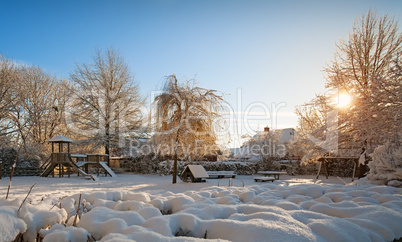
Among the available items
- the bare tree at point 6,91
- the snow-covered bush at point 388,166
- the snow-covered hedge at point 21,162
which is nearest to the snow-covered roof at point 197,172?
the snow-covered bush at point 388,166

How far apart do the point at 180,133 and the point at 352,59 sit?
8858 millimetres

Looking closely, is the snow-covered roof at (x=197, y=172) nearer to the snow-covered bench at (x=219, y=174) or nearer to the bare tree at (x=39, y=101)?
the snow-covered bench at (x=219, y=174)

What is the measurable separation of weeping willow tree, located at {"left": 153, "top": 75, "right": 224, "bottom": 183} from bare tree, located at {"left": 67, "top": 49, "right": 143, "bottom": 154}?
37.9ft

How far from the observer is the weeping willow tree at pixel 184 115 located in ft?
41.8

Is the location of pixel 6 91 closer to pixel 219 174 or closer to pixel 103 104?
pixel 103 104

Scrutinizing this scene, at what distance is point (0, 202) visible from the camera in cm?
328

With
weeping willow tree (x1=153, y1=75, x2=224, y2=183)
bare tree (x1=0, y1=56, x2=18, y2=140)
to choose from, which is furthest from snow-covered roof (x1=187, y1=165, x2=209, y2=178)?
bare tree (x1=0, y1=56, x2=18, y2=140)

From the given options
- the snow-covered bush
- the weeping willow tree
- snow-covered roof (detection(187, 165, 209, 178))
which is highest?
the weeping willow tree

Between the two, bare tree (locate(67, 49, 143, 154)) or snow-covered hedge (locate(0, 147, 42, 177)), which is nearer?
snow-covered hedge (locate(0, 147, 42, 177))

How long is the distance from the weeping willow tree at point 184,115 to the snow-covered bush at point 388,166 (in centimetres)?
690

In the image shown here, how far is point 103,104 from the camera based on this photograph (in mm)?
23531

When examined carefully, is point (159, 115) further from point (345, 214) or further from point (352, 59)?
point (345, 214)

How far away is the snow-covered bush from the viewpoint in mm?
7570

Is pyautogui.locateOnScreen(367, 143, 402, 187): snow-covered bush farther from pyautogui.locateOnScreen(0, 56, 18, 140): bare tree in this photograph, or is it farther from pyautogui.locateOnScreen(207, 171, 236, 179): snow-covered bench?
pyautogui.locateOnScreen(0, 56, 18, 140): bare tree
